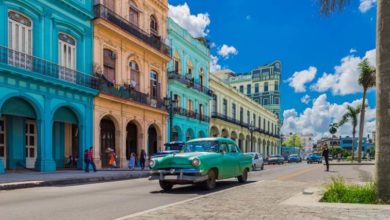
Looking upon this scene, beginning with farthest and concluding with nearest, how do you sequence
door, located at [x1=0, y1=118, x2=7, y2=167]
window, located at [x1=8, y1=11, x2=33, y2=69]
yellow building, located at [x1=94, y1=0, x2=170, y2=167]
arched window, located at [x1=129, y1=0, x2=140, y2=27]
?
arched window, located at [x1=129, y1=0, x2=140, y2=27], yellow building, located at [x1=94, y1=0, x2=170, y2=167], door, located at [x1=0, y1=118, x2=7, y2=167], window, located at [x1=8, y1=11, x2=33, y2=69]

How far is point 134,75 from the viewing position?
32.9 metres

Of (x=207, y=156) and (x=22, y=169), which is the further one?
(x=22, y=169)

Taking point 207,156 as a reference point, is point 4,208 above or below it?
below

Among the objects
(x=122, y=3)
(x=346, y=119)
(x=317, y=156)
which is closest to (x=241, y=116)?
(x=317, y=156)

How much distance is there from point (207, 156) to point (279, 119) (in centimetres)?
8046

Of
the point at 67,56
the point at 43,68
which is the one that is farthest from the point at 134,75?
the point at 43,68

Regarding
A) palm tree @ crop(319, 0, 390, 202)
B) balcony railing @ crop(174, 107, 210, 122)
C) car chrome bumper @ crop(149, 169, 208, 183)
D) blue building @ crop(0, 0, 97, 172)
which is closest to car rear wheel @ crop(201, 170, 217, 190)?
car chrome bumper @ crop(149, 169, 208, 183)

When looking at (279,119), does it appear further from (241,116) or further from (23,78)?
(23,78)

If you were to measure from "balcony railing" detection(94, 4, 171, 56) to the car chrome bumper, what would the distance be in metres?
17.4

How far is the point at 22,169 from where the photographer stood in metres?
22.3

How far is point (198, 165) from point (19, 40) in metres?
13.8

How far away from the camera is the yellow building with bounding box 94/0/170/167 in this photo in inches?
1102

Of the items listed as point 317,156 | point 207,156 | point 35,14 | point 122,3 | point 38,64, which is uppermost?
point 122,3

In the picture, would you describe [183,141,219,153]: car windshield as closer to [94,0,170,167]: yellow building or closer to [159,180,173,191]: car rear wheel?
[159,180,173,191]: car rear wheel
